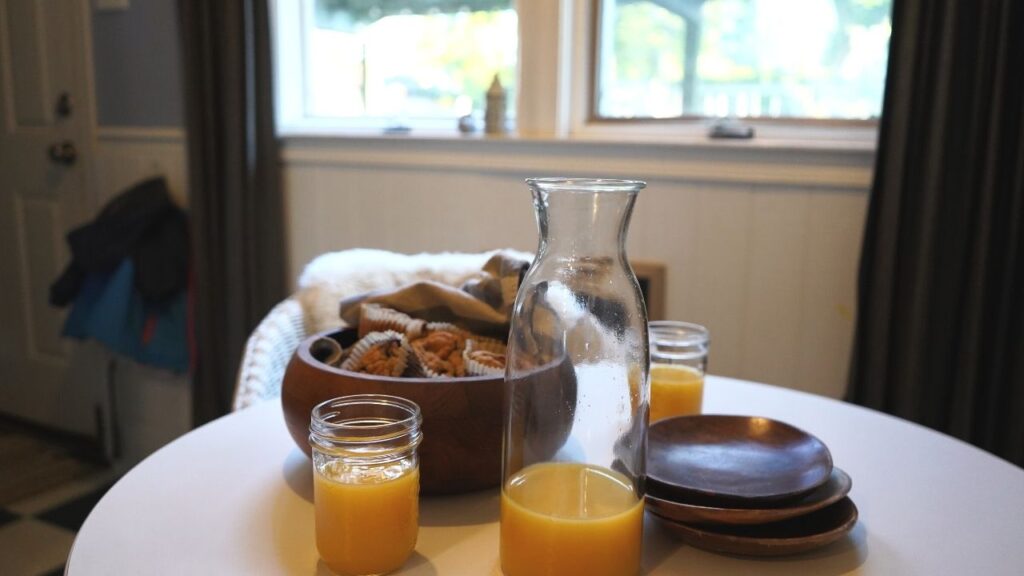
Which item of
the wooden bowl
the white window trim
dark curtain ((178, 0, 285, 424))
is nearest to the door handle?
dark curtain ((178, 0, 285, 424))

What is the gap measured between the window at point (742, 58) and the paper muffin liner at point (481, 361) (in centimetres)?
128

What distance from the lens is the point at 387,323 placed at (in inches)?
34.5

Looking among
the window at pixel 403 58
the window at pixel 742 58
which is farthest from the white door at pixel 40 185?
the window at pixel 742 58

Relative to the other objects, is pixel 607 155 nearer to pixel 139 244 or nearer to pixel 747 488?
pixel 747 488

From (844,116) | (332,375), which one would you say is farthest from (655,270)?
(332,375)

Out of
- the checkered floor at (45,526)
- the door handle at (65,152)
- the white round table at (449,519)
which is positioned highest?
the door handle at (65,152)

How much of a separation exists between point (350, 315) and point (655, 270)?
109 centimetres

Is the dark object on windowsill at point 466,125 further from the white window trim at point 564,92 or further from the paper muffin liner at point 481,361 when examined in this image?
the paper muffin liner at point 481,361

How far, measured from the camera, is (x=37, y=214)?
9.12ft

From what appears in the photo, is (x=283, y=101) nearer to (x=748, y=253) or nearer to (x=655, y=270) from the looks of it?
(x=655, y=270)

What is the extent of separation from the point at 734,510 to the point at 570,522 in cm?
15

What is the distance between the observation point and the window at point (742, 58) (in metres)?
1.79

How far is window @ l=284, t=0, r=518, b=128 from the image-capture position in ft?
7.22

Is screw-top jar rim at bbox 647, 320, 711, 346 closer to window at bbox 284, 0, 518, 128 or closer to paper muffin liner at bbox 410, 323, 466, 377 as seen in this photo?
paper muffin liner at bbox 410, 323, 466, 377
